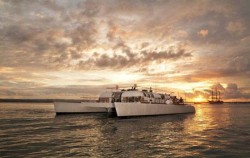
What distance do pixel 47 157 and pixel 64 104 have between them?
3656 centimetres

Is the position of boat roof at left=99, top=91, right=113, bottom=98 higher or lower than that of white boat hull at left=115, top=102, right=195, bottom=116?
higher

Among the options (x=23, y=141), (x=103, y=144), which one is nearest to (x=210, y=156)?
(x=103, y=144)

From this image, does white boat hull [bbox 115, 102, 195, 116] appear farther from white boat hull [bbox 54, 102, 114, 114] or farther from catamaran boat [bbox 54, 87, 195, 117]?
white boat hull [bbox 54, 102, 114, 114]

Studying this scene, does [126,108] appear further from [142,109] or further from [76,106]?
[76,106]

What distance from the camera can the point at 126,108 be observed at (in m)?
40.2

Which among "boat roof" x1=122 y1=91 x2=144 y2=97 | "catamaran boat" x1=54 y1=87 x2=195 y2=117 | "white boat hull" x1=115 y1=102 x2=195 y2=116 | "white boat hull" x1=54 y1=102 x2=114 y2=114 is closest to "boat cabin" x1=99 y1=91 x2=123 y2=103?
"catamaran boat" x1=54 y1=87 x2=195 y2=117

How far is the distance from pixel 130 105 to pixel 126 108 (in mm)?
1059

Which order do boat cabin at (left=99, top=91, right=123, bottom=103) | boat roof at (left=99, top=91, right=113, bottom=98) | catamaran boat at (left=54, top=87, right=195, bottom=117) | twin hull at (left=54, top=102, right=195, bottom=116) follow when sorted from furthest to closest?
boat roof at (left=99, top=91, right=113, bottom=98)
boat cabin at (left=99, top=91, right=123, bottom=103)
catamaran boat at (left=54, top=87, right=195, bottom=117)
twin hull at (left=54, top=102, right=195, bottom=116)

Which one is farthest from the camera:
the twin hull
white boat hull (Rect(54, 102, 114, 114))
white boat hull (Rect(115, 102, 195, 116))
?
white boat hull (Rect(54, 102, 114, 114))

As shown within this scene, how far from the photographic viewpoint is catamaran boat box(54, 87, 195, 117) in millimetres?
41050

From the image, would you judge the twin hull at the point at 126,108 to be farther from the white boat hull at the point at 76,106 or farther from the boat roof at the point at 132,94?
the boat roof at the point at 132,94

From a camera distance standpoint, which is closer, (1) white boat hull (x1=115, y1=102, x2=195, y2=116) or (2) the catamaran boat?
(1) white boat hull (x1=115, y1=102, x2=195, y2=116)

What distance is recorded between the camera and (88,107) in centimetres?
5394

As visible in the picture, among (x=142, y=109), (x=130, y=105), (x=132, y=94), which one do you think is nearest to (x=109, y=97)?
(x=132, y=94)
